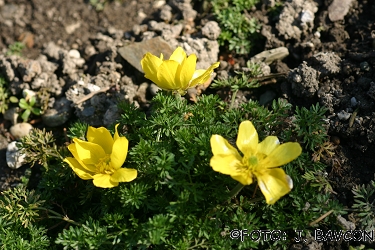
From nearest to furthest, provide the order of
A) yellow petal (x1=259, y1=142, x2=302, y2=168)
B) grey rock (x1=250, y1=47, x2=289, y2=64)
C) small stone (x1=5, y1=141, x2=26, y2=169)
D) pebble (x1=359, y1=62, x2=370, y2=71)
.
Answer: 1. yellow petal (x1=259, y1=142, x2=302, y2=168)
2. pebble (x1=359, y1=62, x2=370, y2=71)
3. small stone (x1=5, y1=141, x2=26, y2=169)
4. grey rock (x1=250, y1=47, x2=289, y2=64)

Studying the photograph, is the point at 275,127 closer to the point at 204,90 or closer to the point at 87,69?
the point at 204,90

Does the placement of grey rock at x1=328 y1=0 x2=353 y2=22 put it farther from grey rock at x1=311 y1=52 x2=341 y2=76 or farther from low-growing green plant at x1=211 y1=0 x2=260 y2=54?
low-growing green plant at x1=211 y1=0 x2=260 y2=54

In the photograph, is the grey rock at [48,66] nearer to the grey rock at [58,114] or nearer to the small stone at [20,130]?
the grey rock at [58,114]

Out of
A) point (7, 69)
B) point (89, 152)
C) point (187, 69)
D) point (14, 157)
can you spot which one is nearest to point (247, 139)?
point (187, 69)

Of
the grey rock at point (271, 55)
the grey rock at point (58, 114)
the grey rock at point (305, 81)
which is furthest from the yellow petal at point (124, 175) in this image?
the grey rock at point (271, 55)

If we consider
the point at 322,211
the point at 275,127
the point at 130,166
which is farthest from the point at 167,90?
the point at 322,211

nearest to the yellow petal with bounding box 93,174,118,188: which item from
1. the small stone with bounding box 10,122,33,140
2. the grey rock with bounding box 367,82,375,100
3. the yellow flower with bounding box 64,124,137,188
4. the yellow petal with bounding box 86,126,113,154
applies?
the yellow flower with bounding box 64,124,137,188

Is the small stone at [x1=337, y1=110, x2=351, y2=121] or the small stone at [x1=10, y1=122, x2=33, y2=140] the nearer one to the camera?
the small stone at [x1=337, y1=110, x2=351, y2=121]
